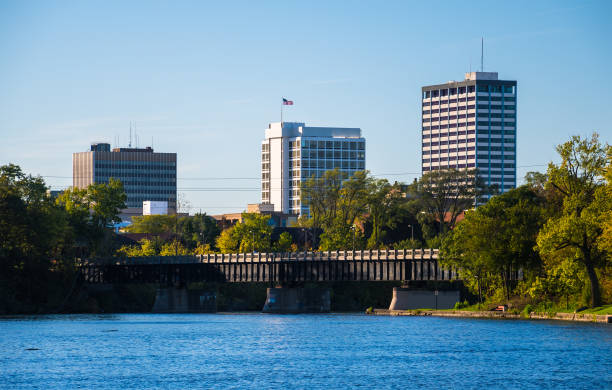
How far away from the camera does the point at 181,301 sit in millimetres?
179500

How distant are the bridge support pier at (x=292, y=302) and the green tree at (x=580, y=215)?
53.1m

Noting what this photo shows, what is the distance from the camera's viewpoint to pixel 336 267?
163m

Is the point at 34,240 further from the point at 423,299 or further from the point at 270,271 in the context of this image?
the point at 423,299

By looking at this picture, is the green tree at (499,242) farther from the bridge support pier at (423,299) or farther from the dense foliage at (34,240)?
the dense foliage at (34,240)

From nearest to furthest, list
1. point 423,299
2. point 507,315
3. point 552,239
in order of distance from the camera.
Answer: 1. point 552,239
2. point 507,315
3. point 423,299

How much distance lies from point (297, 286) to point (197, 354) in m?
85.2

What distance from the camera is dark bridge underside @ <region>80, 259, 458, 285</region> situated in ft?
509

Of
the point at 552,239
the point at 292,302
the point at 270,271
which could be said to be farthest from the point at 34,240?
the point at 552,239

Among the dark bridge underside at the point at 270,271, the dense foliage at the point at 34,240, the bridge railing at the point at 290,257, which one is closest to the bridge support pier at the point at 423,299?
the dark bridge underside at the point at 270,271

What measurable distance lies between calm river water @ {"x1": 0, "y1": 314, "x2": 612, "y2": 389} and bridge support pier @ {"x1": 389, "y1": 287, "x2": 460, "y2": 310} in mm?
37106

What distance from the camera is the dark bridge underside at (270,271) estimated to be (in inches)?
6102

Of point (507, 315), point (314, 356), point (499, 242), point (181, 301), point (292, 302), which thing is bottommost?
point (181, 301)

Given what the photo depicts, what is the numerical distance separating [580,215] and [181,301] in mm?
79091

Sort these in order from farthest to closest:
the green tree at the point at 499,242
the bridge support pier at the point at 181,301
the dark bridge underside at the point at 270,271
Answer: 1. the bridge support pier at the point at 181,301
2. the dark bridge underside at the point at 270,271
3. the green tree at the point at 499,242
